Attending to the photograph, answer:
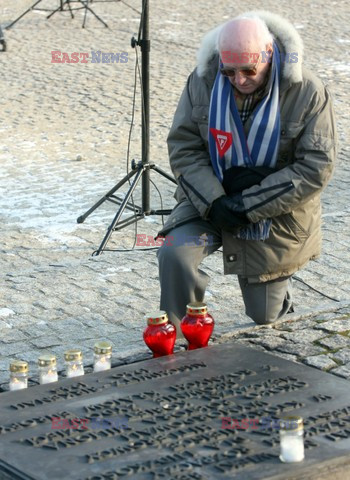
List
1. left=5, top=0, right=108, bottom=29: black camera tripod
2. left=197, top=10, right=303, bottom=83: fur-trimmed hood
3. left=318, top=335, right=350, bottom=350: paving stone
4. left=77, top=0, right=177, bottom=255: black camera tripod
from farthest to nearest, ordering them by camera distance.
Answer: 1. left=5, top=0, right=108, bottom=29: black camera tripod
2. left=77, top=0, right=177, bottom=255: black camera tripod
3. left=318, top=335, right=350, bottom=350: paving stone
4. left=197, top=10, right=303, bottom=83: fur-trimmed hood

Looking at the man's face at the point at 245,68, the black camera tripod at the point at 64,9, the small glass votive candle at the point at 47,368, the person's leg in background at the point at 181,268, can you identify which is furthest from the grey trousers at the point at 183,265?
the black camera tripod at the point at 64,9

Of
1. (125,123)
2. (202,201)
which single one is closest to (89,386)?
Answer: (202,201)

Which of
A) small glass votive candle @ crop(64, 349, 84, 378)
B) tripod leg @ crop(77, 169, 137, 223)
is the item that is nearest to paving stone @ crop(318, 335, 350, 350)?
small glass votive candle @ crop(64, 349, 84, 378)

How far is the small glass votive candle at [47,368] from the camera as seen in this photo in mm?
4738

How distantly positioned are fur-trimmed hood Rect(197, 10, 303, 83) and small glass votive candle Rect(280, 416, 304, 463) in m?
2.06

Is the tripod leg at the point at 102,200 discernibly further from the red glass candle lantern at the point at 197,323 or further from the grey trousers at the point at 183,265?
the red glass candle lantern at the point at 197,323

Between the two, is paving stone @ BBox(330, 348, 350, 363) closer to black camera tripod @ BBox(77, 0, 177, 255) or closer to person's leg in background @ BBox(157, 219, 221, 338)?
person's leg in background @ BBox(157, 219, 221, 338)

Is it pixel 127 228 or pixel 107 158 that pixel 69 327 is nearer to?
pixel 127 228

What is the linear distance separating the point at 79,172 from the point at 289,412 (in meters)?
5.58

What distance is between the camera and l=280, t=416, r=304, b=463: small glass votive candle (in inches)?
149

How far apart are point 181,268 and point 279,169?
0.69m

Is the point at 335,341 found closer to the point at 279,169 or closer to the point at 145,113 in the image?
the point at 279,169

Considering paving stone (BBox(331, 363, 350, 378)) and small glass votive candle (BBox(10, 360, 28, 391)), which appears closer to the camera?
small glass votive candle (BBox(10, 360, 28, 391))

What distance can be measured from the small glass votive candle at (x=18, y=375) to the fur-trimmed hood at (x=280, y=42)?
175cm
